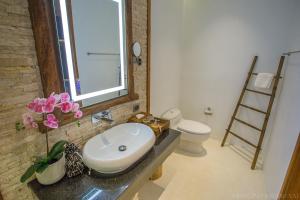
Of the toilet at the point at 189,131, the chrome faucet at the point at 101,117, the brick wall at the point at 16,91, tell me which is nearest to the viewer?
the brick wall at the point at 16,91

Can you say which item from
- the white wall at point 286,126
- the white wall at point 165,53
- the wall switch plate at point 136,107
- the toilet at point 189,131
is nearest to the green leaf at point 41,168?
the wall switch plate at point 136,107

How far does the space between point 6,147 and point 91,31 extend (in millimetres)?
943

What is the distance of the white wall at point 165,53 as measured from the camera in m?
1.89

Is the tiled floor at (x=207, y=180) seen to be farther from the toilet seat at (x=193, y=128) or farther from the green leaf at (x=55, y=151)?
A: the green leaf at (x=55, y=151)

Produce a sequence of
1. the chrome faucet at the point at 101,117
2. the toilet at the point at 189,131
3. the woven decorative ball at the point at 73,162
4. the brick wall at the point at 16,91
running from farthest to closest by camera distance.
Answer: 1. the toilet at the point at 189,131
2. the chrome faucet at the point at 101,117
3. the woven decorative ball at the point at 73,162
4. the brick wall at the point at 16,91

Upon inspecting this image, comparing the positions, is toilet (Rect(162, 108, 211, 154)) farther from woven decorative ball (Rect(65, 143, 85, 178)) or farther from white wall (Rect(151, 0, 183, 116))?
woven decorative ball (Rect(65, 143, 85, 178))

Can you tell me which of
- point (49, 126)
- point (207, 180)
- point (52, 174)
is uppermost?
point (49, 126)

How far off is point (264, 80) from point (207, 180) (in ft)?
4.75

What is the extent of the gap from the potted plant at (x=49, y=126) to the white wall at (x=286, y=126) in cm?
178

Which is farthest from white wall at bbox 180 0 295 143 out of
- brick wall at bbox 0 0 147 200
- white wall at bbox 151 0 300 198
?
brick wall at bbox 0 0 147 200

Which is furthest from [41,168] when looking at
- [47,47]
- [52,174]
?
[47,47]

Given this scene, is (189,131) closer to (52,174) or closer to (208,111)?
(208,111)

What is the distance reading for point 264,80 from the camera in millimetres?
2010

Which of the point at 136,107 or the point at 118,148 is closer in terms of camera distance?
the point at 118,148
